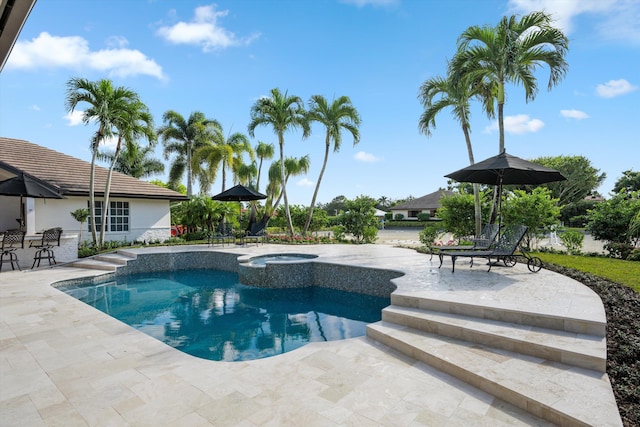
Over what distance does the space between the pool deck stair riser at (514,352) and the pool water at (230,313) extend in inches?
58.8

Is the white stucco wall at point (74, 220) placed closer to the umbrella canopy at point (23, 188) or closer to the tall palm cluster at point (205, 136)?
the tall palm cluster at point (205, 136)

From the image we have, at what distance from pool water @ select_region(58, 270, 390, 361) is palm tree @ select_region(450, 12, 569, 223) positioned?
7.20 m

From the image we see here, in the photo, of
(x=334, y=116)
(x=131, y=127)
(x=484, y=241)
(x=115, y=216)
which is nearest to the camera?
(x=484, y=241)

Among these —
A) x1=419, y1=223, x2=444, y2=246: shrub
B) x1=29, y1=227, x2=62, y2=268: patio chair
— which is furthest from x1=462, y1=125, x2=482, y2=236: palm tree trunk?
x1=29, y1=227, x2=62, y2=268: patio chair

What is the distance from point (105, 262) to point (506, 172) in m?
13.5

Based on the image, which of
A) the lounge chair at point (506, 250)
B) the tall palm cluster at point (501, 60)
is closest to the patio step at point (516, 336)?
the lounge chair at point (506, 250)

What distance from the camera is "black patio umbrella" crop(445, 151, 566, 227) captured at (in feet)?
22.6

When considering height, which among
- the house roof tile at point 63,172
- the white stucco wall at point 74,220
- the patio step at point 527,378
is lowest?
the patio step at point 527,378

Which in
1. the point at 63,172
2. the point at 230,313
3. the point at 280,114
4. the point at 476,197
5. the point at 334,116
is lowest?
the point at 230,313

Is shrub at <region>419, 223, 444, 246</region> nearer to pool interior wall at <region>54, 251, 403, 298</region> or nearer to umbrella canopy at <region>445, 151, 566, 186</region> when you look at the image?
umbrella canopy at <region>445, 151, 566, 186</region>

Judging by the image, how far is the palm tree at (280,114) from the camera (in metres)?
17.2

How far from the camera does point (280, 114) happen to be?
1723 cm

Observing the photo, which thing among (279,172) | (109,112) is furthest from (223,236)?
(279,172)

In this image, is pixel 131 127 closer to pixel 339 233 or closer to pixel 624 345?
pixel 339 233
